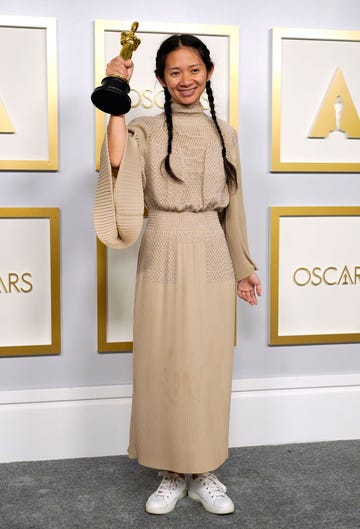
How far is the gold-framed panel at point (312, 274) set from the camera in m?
2.58

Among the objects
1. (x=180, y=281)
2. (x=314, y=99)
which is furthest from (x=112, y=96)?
(x=314, y=99)

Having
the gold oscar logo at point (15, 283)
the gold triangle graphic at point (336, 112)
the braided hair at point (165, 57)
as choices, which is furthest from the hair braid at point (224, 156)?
the gold oscar logo at point (15, 283)

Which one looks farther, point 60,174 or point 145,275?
point 60,174

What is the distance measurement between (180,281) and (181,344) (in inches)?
7.3

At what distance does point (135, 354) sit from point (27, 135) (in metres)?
0.94

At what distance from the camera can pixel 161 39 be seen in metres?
2.44

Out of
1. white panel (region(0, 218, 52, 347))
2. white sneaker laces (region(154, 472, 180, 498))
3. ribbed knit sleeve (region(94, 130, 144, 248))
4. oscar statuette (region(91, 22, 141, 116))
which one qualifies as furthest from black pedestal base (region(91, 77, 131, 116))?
white sneaker laces (region(154, 472, 180, 498))

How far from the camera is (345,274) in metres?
2.67

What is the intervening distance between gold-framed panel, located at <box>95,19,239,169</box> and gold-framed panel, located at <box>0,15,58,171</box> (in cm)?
15

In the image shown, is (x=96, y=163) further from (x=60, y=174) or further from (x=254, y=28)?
(x=254, y=28)

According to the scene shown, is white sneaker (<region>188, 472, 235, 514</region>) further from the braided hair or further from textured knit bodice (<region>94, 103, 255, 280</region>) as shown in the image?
the braided hair

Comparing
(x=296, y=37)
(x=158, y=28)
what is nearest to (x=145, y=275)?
(x=158, y=28)

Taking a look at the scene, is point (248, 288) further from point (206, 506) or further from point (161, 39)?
point (161, 39)

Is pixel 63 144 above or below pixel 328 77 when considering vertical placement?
below
